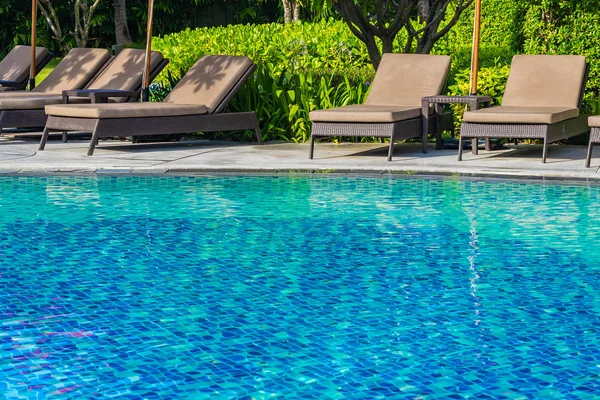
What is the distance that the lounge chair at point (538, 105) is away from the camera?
10820 millimetres

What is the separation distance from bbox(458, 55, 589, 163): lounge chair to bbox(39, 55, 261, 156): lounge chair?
9.63 feet

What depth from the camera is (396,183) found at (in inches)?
391

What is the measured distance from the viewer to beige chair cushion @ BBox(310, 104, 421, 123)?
36.4ft

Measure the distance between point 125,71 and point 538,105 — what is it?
206 inches

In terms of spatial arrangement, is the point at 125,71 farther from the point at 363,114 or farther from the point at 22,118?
the point at 363,114

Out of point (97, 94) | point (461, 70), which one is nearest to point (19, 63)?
point (97, 94)

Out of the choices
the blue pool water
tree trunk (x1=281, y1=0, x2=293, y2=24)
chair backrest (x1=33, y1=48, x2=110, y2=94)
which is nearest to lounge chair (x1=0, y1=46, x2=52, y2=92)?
chair backrest (x1=33, y1=48, x2=110, y2=94)

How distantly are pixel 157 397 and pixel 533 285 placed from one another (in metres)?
2.70

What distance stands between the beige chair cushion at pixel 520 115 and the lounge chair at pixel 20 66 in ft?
22.9

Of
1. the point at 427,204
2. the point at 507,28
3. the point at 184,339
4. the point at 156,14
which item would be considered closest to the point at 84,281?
the point at 184,339

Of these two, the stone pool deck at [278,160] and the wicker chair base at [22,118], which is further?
the wicker chair base at [22,118]

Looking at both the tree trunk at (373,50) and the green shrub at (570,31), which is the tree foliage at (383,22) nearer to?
the tree trunk at (373,50)

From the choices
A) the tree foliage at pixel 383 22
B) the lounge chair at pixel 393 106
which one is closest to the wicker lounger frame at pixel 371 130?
the lounge chair at pixel 393 106

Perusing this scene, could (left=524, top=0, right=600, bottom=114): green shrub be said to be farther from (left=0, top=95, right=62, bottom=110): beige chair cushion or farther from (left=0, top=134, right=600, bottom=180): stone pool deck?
(left=0, top=95, right=62, bottom=110): beige chair cushion
